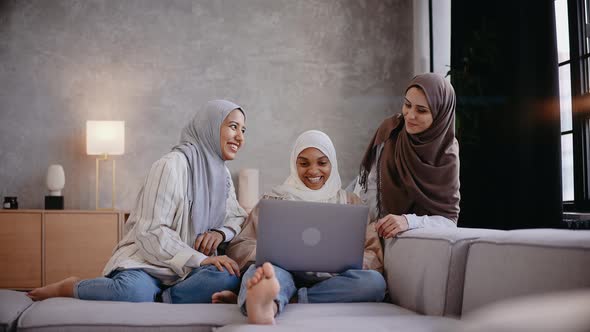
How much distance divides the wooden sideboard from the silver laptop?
2.86m

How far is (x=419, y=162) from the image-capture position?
8.53 ft

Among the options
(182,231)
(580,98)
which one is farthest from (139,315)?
(580,98)

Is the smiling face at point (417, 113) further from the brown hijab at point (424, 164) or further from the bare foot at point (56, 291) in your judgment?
the bare foot at point (56, 291)

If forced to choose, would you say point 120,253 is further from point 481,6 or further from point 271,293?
point 481,6

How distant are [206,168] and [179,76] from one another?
8.99 ft

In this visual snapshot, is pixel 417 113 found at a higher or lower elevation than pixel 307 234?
higher

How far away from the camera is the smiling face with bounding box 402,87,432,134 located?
2666 mm

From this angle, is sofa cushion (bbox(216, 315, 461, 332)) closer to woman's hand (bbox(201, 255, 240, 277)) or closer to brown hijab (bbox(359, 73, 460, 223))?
woman's hand (bbox(201, 255, 240, 277))

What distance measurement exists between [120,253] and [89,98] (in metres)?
3.01

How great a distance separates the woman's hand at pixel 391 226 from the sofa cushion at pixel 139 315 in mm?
366

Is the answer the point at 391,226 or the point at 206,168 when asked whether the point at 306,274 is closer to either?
the point at 391,226

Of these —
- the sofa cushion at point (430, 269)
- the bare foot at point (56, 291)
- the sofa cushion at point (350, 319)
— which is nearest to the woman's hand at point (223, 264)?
the sofa cushion at point (350, 319)

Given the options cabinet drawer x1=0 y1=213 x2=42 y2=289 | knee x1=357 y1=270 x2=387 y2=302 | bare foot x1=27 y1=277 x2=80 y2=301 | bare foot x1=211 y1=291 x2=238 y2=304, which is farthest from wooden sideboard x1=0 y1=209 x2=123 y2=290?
knee x1=357 y1=270 x2=387 y2=302

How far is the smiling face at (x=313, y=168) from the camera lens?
114 inches
